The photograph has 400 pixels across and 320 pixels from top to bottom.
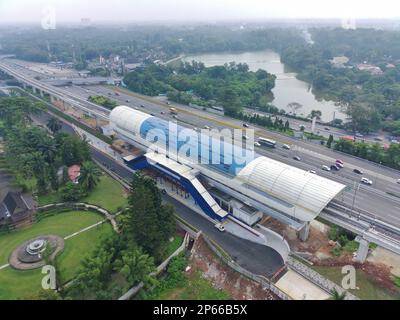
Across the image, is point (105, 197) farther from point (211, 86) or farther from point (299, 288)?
point (211, 86)

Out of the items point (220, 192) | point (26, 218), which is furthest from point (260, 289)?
point (26, 218)

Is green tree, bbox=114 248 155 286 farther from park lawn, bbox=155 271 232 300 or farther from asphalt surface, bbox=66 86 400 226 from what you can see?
asphalt surface, bbox=66 86 400 226

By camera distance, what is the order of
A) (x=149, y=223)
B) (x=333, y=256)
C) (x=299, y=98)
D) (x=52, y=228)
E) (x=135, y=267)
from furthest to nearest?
(x=299, y=98)
(x=52, y=228)
(x=333, y=256)
(x=149, y=223)
(x=135, y=267)

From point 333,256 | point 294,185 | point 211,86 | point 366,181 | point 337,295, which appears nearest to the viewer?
point 337,295

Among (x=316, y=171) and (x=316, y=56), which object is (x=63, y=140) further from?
(x=316, y=56)

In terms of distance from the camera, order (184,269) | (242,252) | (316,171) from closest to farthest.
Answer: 1. (184,269)
2. (242,252)
3. (316,171)

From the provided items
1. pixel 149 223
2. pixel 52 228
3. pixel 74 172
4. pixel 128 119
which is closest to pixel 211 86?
pixel 128 119
